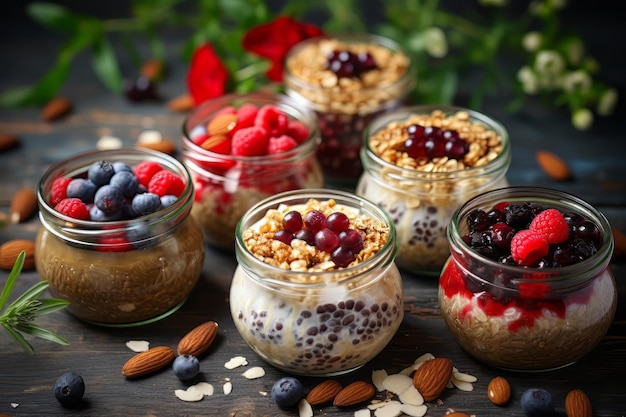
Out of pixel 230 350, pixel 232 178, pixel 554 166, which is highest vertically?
pixel 232 178

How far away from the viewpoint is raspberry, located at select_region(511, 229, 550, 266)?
1.57 m

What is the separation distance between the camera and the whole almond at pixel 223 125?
2.02 m

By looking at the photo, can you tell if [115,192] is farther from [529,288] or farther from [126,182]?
[529,288]

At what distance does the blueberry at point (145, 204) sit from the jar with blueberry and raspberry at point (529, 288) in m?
0.63

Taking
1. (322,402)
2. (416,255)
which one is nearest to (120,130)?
(416,255)

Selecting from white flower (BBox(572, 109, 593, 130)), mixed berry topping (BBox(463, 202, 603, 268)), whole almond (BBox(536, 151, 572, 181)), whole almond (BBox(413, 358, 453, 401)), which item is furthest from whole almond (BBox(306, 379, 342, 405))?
white flower (BBox(572, 109, 593, 130))

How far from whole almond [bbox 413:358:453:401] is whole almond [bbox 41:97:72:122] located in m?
1.52

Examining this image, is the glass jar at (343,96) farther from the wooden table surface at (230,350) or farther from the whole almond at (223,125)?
the wooden table surface at (230,350)

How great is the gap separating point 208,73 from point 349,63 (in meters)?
0.46

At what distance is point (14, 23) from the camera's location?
3072mm

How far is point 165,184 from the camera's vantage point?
A: 1.83 m

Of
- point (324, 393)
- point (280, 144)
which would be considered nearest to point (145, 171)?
point (280, 144)

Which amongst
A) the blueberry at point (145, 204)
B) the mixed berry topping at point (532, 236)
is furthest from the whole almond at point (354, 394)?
the blueberry at point (145, 204)

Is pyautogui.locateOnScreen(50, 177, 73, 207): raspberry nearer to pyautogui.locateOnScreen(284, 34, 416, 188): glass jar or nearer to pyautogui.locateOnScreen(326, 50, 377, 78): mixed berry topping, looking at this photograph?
pyautogui.locateOnScreen(284, 34, 416, 188): glass jar
